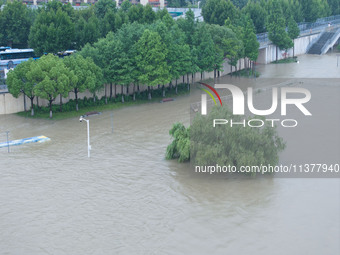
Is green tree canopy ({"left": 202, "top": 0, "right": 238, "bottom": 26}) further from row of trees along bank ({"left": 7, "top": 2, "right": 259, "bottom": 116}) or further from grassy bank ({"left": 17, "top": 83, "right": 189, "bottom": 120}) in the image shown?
grassy bank ({"left": 17, "top": 83, "right": 189, "bottom": 120})

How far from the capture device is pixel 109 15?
67125mm

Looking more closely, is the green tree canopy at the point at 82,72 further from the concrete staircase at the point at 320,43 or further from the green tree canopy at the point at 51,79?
the concrete staircase at the point at 320,43

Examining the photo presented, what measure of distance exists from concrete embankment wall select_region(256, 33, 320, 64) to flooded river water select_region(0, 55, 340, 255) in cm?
3747

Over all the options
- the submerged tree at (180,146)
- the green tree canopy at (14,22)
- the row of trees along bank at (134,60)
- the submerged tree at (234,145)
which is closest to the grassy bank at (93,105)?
the row of trees along bank at (134,60)

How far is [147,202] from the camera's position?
31656mm

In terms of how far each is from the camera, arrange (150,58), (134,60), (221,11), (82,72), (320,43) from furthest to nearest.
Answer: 1. (320,43)
2. (221,11)
3. (134,60)
4. (150,58)
5. (82,72)

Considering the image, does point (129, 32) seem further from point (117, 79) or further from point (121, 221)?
point (121, 221)

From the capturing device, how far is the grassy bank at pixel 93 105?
51.2m

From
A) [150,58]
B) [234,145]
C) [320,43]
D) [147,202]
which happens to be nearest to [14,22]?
[150,58]

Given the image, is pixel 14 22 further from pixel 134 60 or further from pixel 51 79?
pixel 51 79

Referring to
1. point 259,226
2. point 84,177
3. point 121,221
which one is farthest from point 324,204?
point 84,177

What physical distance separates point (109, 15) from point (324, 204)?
43921mm

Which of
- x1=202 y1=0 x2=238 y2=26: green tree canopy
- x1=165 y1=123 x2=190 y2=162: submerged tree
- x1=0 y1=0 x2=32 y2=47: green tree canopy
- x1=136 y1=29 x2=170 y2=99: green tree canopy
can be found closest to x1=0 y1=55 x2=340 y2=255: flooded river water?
x1=165 y1=123 x2=190 y2=162: submerged tree

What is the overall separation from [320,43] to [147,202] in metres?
69.3
